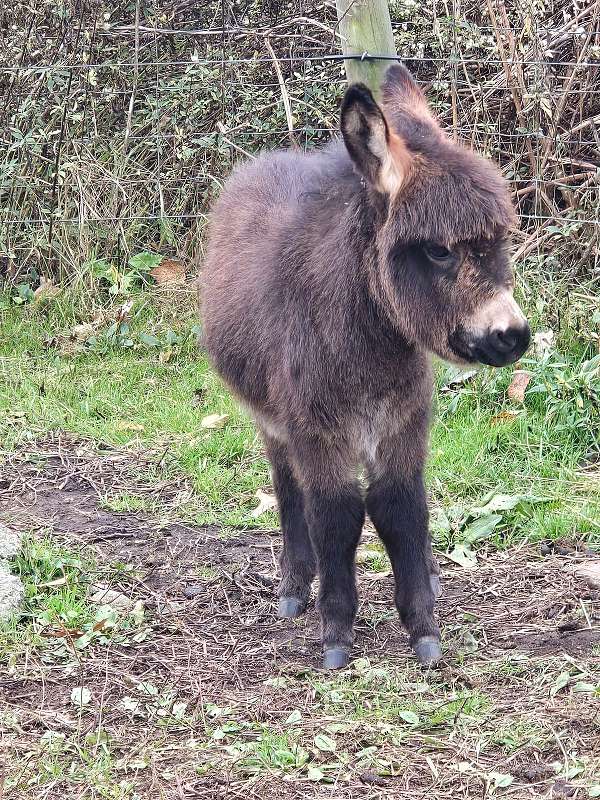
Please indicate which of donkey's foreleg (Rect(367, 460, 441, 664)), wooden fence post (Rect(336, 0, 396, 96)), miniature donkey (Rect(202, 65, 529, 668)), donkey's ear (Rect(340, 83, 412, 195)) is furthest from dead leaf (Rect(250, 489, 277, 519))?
donkey's ear (Rect(340, 83, 412, 195))

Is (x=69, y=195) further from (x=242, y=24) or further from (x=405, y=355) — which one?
(x=405, y=355)

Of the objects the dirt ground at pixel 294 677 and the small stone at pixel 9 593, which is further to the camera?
the small stone at pixel 9 593

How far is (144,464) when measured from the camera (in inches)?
241

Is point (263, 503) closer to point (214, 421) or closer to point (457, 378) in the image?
point (214, 421)

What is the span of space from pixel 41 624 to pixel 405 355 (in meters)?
1.83

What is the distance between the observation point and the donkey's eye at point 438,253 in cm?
374

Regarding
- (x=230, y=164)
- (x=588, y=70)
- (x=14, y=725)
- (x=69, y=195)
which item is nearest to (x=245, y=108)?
(x=230, y=164)

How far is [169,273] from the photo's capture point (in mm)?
7773

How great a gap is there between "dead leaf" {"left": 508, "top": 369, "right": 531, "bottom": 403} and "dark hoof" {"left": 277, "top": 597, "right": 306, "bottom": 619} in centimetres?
192

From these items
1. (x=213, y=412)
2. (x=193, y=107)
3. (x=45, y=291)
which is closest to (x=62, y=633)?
(x=213, y=412)

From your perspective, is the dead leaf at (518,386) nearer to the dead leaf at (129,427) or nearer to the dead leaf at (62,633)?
the dead leaf at (129,427)

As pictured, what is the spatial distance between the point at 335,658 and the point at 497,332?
1.45 metres

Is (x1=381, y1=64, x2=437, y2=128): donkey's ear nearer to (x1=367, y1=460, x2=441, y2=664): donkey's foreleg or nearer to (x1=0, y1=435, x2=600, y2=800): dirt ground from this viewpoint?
(x1=367, y1=460, x2=441, y2=664): donkey's foreleg

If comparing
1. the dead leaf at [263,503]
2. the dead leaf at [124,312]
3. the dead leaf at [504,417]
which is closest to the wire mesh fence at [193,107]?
the dead leaf at [124,312]
